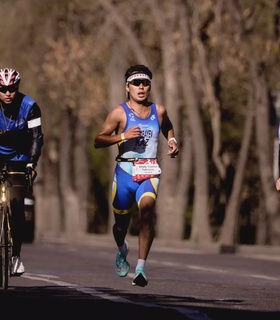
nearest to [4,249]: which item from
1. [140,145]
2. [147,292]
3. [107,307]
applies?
[147,292]

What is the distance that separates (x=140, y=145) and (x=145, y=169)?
0.24 meters

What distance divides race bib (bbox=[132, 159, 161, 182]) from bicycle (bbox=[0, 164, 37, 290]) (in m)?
0.99

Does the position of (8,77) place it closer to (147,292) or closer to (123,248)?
(123,248)

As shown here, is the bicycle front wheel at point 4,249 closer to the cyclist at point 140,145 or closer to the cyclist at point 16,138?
the cyclist at point 16,138

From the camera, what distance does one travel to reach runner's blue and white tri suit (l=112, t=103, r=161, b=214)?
15.9 m

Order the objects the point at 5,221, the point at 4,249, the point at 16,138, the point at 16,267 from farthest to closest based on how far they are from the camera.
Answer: the point at 16,138 < the point at 16,267 < the point at 5,221 < the point at 4,249

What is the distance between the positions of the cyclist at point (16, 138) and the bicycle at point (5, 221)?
0.06 m

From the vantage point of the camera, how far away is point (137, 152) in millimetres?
15859

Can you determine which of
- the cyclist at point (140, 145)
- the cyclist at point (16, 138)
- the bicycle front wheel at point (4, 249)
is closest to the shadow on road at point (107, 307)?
the bicycle front wheel at point (4, 249)

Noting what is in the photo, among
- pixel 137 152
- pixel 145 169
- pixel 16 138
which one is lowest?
pixel 145 169

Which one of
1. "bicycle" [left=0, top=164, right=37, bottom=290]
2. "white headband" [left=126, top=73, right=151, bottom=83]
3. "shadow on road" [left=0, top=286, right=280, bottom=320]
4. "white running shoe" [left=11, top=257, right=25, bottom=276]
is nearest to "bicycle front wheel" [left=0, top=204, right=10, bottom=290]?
"bicycle" [left=0, top=164, right=37, bottom=290]

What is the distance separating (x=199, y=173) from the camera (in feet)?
134

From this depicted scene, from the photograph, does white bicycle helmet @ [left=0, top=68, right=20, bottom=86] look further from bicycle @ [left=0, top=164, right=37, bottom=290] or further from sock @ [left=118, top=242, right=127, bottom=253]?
sock @ [left=118, top=242, right=127, bottom=253]

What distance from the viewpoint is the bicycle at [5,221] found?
15086 mm
